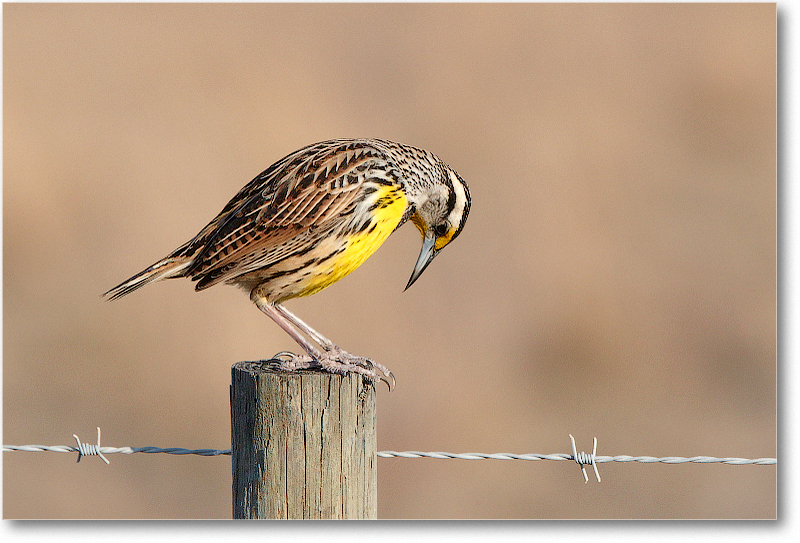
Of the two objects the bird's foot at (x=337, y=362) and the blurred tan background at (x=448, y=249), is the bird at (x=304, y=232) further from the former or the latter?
the blurred tan background at (x=448, y=249)

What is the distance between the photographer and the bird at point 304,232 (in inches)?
123

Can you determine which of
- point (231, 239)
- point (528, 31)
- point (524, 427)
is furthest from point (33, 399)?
point (528, 31)

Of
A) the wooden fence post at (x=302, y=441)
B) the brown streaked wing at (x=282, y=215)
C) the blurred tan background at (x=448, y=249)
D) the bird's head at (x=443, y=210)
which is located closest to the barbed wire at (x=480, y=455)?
the wooden fence post at (x=302, y=441)

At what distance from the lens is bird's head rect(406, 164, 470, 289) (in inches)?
138

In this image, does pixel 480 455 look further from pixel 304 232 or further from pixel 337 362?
pixel 304 232

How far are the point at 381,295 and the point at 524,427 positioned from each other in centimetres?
145

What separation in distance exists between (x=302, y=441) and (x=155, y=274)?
1.07 m

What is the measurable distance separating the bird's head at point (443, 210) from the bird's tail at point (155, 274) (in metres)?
0.81

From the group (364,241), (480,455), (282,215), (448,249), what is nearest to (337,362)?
(364,241)

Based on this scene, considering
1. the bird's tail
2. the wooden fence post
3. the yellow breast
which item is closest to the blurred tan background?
the bird's tail

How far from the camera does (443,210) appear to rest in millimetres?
3539

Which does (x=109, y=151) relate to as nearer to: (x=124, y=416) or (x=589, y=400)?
(x=124, y=416)

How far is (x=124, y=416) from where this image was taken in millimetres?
6672

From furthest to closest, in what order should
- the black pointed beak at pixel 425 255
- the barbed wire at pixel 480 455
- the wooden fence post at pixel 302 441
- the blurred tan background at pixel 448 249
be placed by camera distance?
the blurred tan background at pixel 448 249, the black pointed beak at pixel 425 255, the barbed wire at pixel 480 455, the wooden fence post at pixel 302 441
